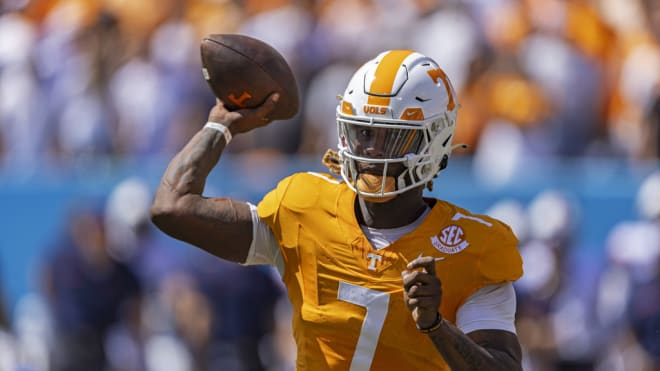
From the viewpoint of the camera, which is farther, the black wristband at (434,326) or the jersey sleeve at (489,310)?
the jersey sleeve at (489,310)

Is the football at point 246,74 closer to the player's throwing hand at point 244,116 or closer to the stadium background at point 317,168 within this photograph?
the player's throwing hand at point 244,116

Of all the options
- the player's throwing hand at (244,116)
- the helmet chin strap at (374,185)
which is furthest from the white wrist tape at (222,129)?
the helmet chin strap at (374,185)

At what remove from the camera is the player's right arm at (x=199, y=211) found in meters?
3.88

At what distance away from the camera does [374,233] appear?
3877 mm

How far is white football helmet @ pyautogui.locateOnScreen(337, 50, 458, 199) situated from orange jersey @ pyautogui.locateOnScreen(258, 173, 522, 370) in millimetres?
147

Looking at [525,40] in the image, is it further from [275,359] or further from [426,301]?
[426,301]

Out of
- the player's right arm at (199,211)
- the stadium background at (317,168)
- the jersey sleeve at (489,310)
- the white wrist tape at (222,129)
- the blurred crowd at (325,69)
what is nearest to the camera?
the jersey sleeve at (489,310)

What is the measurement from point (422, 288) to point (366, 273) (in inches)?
18.1

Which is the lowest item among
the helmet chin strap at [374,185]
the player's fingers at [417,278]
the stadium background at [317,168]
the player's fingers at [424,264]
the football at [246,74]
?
the stadium background at [317,168]

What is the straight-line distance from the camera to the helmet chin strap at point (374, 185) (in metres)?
3.78

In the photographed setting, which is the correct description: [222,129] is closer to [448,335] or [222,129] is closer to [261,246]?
[261,246]

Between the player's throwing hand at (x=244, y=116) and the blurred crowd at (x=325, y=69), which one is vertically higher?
the player's throwing hand at (x=244, y=116)

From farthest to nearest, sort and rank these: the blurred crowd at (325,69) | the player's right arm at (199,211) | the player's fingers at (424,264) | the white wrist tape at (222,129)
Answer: the blurred crowd at (325,69) < the white wrist tape at (222,129) < the player's right arm at (199,211) < the player's fingers at (424,264)

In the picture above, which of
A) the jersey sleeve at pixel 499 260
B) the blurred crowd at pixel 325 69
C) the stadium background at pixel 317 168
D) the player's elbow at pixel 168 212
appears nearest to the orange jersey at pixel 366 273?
the jersey sleeve at pixel 499 260
